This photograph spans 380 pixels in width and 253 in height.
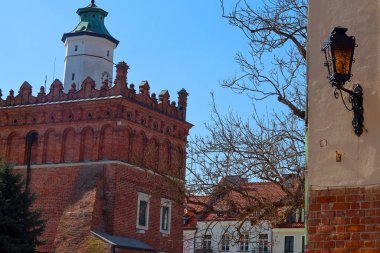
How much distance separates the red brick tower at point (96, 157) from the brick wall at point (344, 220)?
28744 millimetres

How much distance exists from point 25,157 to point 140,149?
708cm

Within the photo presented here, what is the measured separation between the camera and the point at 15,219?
3114 cm

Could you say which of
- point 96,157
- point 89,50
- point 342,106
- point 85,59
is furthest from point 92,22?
point 342,106

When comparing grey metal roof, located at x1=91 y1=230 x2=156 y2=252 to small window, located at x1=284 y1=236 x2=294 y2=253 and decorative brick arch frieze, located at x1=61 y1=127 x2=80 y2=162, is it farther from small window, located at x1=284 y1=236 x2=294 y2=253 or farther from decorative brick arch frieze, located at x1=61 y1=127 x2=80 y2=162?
small window, located at x1=284 y1=236 x2=294 y2=253

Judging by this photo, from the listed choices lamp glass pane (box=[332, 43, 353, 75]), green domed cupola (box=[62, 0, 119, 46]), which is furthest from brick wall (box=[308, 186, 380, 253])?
green domed cupola (box=[62, 0, 119, 46])

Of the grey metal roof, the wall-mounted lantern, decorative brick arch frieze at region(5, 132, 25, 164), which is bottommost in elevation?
the grey metal roof

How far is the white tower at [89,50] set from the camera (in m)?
46.4

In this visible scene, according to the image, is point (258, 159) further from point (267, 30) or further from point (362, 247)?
point (362, 247)

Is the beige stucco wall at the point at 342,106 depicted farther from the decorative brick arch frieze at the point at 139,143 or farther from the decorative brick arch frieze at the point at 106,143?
the decorative brick arch frieze at the point at 139,143

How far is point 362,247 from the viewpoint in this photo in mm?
5672

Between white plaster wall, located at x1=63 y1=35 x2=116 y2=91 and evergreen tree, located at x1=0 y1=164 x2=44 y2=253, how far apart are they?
48.6 feet

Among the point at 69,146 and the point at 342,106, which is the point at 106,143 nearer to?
the point at 69,146

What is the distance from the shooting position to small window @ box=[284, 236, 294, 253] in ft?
167

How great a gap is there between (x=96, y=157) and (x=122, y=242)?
5.63 m
